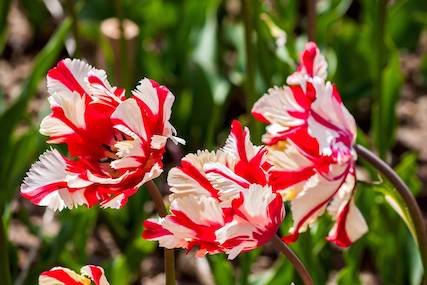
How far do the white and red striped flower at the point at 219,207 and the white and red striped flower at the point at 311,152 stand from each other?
20mm

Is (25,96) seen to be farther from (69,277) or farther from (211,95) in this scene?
(69,277)

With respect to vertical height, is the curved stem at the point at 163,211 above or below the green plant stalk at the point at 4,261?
above

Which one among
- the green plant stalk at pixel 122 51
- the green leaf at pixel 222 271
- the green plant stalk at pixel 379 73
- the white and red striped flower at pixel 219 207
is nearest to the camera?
the white and red striped flower at pixel 219 207

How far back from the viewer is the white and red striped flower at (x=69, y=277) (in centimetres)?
82

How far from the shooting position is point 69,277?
833 mm

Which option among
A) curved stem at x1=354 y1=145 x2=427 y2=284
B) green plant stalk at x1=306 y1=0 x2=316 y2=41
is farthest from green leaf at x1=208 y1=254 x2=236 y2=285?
curved stem at x1=354 y1=145 x2=427 y2=284

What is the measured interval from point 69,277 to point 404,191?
0.31 metres

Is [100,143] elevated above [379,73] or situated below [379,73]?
above

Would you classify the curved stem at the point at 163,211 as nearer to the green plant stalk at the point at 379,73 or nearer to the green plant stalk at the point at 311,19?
the green plant stalk at the point at 379,73

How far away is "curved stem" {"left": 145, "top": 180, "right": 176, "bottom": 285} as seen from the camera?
86cm

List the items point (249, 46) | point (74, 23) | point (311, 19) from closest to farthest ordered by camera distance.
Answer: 1. point (249, 46)
2. point (74, 23)
3. point (311, 19)

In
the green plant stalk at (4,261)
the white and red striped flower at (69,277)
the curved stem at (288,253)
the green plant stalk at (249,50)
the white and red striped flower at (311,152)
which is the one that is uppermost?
the white and red striped flower at (311,152)

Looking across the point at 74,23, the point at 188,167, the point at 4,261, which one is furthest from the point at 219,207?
the point at 74,23

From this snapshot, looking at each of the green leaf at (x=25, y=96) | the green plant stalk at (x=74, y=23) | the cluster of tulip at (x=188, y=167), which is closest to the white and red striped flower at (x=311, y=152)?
the cluster of tulip at (x=188, y=167)
